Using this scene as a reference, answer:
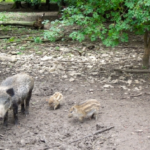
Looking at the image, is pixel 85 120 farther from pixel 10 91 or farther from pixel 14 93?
pixel 10 91

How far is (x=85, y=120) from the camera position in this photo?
529cm

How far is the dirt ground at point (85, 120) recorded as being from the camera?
441 centimetres

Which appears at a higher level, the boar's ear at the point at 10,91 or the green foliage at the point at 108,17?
the green foliage at the point at 108,17

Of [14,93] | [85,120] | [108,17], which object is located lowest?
[85,120]

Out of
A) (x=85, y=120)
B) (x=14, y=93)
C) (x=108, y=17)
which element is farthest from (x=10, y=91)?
(x=108, y=17)

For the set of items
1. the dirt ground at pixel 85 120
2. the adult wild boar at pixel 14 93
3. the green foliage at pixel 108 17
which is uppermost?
the green foliage at pixel 108 17

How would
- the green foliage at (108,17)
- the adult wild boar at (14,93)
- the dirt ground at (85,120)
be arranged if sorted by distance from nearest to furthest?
the dirt ground at (85,120) < the adult wild boar at (14,93) < the green foliage at (108,17)

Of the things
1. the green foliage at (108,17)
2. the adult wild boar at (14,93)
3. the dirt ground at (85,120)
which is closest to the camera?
the dirt ground at (85,120)

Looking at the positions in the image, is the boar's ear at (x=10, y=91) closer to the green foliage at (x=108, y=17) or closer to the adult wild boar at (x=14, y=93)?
the adult wild boar at (x=14, y=93)

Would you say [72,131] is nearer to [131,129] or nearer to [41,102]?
[131,129]

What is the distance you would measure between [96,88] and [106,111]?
1.48 meters

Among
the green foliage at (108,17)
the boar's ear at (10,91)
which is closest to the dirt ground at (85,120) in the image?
the boar's ear at (10,91)

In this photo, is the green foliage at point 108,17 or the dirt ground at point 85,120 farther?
the green foliage at point 108,17

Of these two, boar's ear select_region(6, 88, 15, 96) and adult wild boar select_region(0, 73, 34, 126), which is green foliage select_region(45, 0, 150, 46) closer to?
adult wild boar select_region(0, 73, 34, 126)
